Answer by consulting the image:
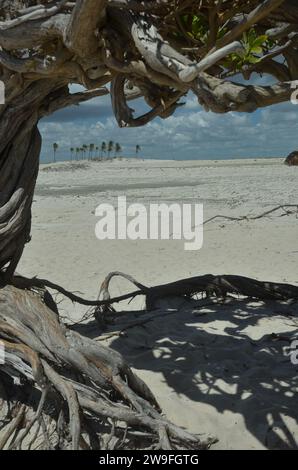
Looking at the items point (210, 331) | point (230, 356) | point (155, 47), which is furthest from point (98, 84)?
point (210, 331)

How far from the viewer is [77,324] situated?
20.4ft

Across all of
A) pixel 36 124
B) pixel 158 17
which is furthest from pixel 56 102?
pixel 158 17

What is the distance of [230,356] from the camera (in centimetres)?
509

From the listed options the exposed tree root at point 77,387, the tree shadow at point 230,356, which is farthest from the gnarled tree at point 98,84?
the tree shadow at point 230,356

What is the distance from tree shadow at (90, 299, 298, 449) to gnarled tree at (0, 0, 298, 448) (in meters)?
0.62

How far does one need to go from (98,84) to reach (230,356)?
2801 mm

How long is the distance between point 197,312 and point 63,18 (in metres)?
3.94

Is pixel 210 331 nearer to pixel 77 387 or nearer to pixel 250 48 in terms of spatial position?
pixel 77 387

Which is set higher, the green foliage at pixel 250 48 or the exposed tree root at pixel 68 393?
the green foliage at pixel 250 48

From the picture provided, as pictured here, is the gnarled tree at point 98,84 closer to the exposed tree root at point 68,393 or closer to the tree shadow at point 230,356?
the exposed tree root at point 68,393

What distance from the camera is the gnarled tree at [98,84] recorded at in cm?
316

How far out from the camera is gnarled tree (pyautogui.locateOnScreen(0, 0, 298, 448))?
316 cm

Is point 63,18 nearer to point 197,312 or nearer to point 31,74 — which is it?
point 31,74

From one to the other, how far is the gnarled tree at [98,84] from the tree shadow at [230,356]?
622mm
